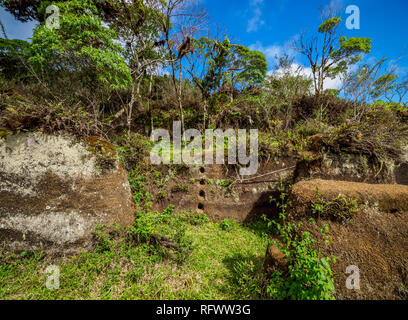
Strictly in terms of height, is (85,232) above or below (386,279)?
above

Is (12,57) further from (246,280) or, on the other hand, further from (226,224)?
(246,280)

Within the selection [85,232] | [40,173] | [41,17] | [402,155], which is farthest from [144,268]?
[41,17]

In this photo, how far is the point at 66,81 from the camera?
9344mm

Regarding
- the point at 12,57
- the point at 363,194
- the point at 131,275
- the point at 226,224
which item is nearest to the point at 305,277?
the point at 363,194

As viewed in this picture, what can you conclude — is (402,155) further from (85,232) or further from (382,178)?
(85,232)

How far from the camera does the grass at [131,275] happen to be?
8.48 ft

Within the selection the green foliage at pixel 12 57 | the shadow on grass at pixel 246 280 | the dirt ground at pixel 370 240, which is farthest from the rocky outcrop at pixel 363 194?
the green foliage at pixel 12 57

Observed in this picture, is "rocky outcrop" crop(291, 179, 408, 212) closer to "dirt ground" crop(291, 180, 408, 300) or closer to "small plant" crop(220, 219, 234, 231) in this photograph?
"dirt ground" crop(291, 180, 408, 300)

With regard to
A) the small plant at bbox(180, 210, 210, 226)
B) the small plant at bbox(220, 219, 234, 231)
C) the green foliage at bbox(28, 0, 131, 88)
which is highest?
the green foliage at bbox(28, 0, 131, 88)

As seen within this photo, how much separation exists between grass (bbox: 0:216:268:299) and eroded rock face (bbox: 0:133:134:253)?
1.08 ft

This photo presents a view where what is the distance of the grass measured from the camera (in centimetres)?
259

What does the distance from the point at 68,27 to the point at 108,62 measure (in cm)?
211

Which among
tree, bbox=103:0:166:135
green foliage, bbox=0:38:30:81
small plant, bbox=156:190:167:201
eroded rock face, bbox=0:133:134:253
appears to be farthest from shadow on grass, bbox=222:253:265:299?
green foliage, bbox=0:38:30:81

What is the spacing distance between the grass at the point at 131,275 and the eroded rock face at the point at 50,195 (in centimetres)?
33
